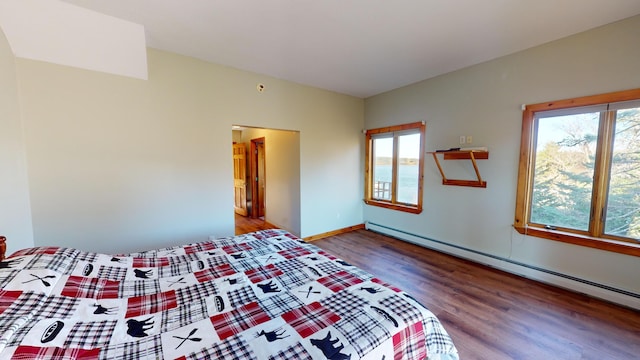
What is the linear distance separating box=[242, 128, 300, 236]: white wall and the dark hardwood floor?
1564mm

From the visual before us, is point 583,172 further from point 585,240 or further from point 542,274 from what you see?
point 542,274

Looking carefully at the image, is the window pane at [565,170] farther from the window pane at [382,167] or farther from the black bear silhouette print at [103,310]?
the black bear silhouette print at [103,310]

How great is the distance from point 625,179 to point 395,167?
263cm

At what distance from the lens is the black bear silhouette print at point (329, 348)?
0.91m

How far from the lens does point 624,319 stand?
6.89 ft

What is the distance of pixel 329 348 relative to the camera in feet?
3.10

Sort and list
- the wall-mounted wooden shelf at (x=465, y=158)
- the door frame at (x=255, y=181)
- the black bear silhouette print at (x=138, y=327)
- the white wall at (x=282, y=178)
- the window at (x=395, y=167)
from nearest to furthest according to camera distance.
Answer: the black bear silhouette print at (x=138, y=327), the wall-mounted wooden shelf at (x=465, y=158), the window at (x=395, y=167), the white wall at (x=282, y=178), the door frame at (x=255, y=181)

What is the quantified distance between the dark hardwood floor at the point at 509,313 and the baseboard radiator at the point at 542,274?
0.08 m

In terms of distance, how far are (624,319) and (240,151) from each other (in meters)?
6.51

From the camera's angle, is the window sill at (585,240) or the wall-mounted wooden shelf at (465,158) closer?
the window sill at (585,240)

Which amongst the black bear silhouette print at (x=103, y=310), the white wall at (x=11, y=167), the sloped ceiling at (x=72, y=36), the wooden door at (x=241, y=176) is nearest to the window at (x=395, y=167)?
the wooden door at (x=241, y=176)

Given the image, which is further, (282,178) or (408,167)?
(282,178)

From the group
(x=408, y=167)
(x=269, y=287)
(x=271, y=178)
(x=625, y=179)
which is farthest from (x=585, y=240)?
(x=271, y=178)

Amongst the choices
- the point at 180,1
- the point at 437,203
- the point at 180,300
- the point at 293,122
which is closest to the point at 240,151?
the point at 293,122
